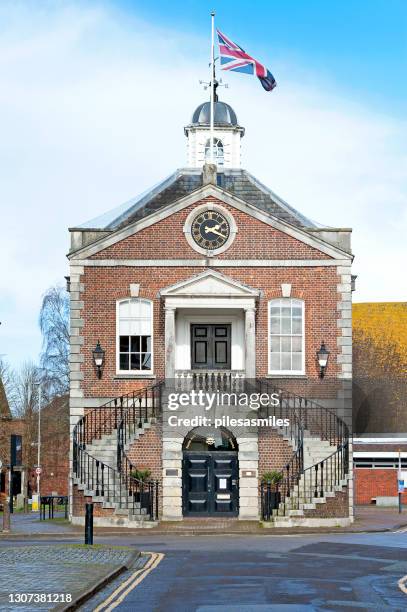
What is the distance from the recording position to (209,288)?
35031 millimetres

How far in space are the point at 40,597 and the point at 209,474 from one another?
66.2 feet

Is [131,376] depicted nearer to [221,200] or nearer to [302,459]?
[302,459]

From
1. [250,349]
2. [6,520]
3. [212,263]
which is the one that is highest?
[212,263]

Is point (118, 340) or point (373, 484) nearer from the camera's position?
point (118, 340)

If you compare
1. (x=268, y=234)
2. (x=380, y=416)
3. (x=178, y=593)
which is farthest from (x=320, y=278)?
(x=380, y=416)

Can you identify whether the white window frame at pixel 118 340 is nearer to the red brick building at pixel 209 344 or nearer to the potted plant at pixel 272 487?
the red brick building at pixel 209 344

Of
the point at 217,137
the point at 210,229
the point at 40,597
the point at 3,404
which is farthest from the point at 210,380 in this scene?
the point at 3,404

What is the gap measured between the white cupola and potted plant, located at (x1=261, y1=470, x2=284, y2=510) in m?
14.3

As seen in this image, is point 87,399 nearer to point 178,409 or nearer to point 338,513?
point 178,409

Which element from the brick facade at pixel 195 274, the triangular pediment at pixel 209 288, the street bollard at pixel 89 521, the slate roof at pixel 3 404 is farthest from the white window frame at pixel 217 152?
the slate roof at pixel 3 404

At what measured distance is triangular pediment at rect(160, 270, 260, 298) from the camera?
3488 centimetres

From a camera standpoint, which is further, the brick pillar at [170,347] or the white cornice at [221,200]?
the white cornice at [221,200]

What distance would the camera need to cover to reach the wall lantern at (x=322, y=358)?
3484 centimetres

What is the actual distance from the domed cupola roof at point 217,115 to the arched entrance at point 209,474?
15308 mm
